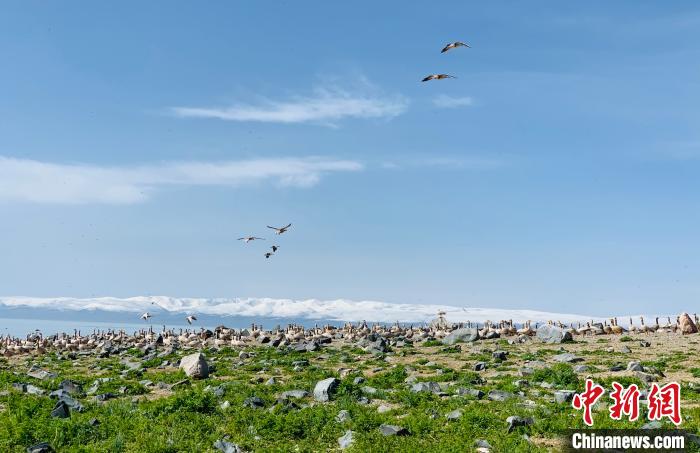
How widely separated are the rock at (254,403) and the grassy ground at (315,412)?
0.25m

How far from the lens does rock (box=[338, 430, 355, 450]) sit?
15.2 m

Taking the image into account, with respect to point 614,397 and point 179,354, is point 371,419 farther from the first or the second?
point 179,354

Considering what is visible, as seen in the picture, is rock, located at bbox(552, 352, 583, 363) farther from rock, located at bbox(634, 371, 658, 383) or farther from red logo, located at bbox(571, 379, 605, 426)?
red logo, located at bbox(571, 379, 605, 426)

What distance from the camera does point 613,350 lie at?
116ft

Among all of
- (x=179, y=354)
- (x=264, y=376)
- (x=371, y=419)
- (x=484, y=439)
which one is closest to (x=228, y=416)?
(x=371, y=419)

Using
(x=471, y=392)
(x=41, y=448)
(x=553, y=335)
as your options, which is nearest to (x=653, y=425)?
(x=471, y=392)

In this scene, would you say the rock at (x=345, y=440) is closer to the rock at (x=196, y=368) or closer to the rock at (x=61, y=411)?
the rock at (x=61, y=411)

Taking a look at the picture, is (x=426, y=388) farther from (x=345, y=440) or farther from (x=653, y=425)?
(x=653, y=425)

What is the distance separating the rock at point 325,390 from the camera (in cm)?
2056

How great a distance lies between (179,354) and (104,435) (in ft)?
79.7

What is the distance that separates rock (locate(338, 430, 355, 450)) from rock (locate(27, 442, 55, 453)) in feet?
23.6

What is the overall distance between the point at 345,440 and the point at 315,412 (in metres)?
2.39

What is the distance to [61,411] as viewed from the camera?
18719mm

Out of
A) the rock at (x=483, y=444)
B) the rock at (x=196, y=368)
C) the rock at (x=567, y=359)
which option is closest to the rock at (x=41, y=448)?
the rock at (x=483, y=444)
